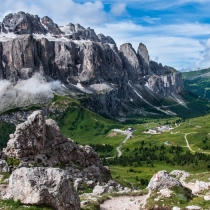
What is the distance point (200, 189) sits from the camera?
53219 millimetres

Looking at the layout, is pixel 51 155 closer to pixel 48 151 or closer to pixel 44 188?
pixel 48 151

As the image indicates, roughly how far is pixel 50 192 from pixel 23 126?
48319 millimetres

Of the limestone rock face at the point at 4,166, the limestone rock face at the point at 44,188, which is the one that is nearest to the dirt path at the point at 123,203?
the limestone rock face at the point at 44,188

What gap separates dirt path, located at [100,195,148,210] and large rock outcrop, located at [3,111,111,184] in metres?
20.3

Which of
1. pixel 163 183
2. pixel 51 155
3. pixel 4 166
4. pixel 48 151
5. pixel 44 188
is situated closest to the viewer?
pixel 44 188

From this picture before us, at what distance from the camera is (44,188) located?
109ft

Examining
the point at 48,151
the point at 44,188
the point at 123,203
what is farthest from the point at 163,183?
the point at 48,151

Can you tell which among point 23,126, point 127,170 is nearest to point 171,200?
point 23,126

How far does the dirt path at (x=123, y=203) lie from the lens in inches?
1789

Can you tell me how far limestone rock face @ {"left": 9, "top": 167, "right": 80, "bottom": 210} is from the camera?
108 feet

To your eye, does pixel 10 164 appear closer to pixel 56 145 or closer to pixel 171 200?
pixel 56 145

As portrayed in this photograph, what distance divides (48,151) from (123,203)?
116ft

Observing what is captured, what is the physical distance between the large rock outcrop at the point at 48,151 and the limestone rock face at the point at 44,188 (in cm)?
3666

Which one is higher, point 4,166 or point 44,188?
point 44,188
